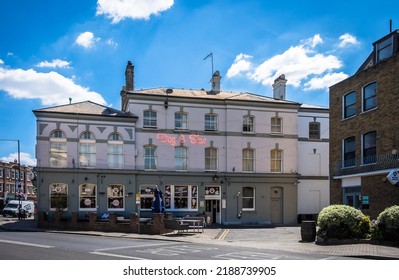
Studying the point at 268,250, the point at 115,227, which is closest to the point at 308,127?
the point at 115,227

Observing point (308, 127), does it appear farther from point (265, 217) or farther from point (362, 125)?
point (362, 125)

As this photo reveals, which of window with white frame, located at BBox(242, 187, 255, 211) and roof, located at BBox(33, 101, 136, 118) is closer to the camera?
roof, located at BBox(33, 101, 136, 118)

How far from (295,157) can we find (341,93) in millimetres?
10298

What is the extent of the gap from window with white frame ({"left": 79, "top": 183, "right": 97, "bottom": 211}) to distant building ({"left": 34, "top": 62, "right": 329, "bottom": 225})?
0.08 metres

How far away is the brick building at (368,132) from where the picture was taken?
25.2m

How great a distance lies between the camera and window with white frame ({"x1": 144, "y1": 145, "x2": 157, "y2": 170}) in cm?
3644

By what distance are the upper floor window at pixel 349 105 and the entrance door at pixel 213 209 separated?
13.2 meters

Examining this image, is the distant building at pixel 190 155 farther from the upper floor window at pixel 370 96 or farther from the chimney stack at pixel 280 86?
the upper floor window at pixel 370 96

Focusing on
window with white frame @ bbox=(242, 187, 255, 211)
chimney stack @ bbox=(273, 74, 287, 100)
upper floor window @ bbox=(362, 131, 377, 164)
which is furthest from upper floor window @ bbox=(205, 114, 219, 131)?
upper floor window @ bbox=(362, 131, 377, 164)

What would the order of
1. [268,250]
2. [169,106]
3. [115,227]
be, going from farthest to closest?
[169,106], [115,227], [268,250]

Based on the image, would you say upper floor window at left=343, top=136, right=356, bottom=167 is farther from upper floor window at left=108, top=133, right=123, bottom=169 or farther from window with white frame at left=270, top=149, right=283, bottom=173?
upper floor window at left=108, top=133, right=123, bottom=169

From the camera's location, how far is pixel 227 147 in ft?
124

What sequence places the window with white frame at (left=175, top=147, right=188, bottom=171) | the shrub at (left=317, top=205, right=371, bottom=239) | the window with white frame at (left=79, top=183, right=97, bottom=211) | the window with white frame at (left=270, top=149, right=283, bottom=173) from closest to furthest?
the shrub at (left=317, top=205, right=371, bottom=239)
the window with white frame at (left=79, top=183, right=97, bottom=211)
the window with white frame at (left=175, top=147, right=188, bottom=171)
the window with white frame at (left=270, top=149, right=283, bottom=173)

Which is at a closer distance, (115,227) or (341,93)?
(115,227)
